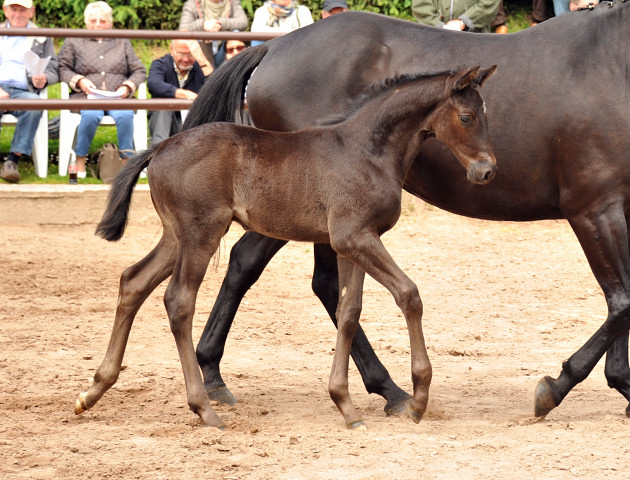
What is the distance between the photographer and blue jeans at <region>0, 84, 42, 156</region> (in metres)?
9.80

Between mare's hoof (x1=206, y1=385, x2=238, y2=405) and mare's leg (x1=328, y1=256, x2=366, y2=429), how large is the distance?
768mm

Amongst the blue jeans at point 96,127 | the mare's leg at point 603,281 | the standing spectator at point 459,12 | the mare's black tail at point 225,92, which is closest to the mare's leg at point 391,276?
the mare's leg at point 603,281

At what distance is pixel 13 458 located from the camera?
4.07 meters

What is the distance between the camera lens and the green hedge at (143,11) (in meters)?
13.7

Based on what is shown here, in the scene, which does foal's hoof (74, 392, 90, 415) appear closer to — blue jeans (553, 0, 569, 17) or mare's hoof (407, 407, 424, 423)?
mare's hoof (407, 407, 424, 423)

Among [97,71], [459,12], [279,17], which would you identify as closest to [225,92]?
[459,12]

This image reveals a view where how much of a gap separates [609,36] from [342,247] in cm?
185

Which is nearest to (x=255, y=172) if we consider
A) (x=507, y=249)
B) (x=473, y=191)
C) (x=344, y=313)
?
(x=344, y=313)

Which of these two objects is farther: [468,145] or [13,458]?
[468,145]

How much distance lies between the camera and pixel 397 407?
513 centimetres

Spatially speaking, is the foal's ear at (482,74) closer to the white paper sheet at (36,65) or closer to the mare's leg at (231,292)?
the mare's leg at (231,292)

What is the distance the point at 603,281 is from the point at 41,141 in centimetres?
672

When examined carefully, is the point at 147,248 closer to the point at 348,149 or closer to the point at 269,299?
the point at 269,299

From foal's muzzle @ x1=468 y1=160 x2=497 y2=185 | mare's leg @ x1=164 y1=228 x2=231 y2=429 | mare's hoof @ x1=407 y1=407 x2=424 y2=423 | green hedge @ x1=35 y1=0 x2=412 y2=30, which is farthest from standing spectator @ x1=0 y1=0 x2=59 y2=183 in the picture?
foal's muzzle @ x1=468 y1=160 x2=497 y2=185
